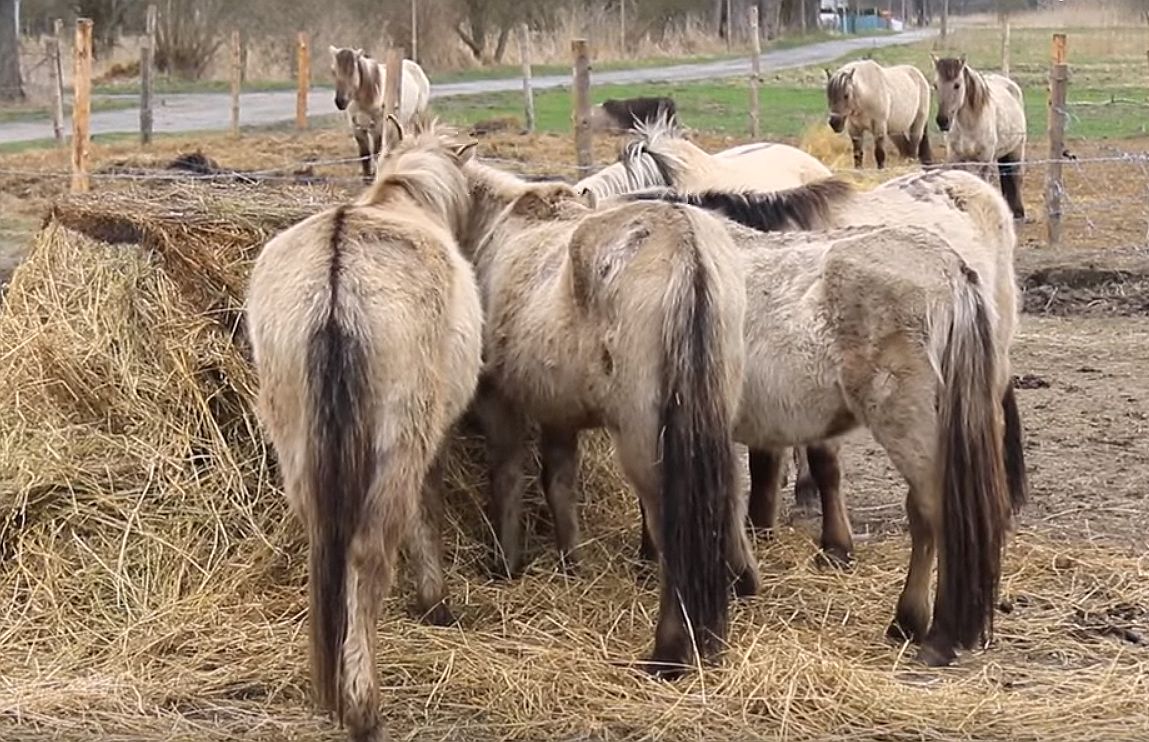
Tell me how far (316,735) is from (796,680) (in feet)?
5.06

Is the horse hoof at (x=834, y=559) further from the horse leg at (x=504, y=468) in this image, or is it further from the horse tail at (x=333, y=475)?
the horse tail at (x=333, y=475)

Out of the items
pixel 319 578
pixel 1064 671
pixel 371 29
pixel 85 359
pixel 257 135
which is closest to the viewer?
pixel 319 578

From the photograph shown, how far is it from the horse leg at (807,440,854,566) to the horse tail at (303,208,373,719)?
8.31 feet

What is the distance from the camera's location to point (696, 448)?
4.82m

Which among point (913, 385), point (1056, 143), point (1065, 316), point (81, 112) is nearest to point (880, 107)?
point (1056, 143)

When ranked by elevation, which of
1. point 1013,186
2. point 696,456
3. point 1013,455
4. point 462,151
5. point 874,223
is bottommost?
point 1013,455

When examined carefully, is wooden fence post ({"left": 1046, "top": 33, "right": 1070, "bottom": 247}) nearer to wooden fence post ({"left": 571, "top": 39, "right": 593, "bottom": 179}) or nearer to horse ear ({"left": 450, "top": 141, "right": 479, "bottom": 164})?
wooden fence post ({"left": 571, "top": 39, "right": 593, "bottom": 179})

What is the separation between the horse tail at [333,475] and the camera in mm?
4289

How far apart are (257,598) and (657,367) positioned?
1842 mm

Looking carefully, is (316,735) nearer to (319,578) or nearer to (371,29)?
(319,578)

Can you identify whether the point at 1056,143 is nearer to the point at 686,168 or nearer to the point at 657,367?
the point at 686,168

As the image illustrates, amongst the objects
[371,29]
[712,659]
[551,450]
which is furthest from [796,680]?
[371,29]

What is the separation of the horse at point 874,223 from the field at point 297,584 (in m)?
0.21

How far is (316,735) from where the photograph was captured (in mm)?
4527
